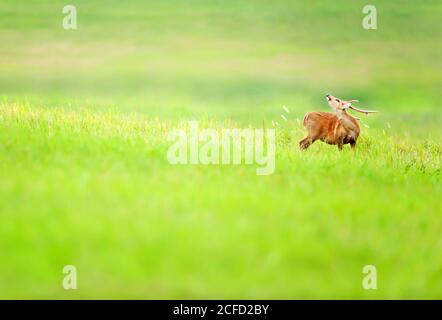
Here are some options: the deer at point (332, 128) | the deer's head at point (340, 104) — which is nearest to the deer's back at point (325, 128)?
the deer at point (332, 128)

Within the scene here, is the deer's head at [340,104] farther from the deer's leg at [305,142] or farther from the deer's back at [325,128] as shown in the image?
the deer's leg at [305,142]

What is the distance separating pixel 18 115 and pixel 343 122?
10.4 ft

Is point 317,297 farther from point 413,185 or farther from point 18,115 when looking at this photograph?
point 18,115

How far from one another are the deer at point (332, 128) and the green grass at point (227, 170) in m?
0.12

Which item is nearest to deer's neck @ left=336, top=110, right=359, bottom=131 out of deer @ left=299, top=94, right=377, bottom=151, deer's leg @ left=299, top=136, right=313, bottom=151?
deer @ left=299, top=94, right=377, bottom=151

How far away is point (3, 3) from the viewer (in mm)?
6840

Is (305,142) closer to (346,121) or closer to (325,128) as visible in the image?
(325,128)

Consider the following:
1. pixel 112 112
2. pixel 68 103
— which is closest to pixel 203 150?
pixel 112 112

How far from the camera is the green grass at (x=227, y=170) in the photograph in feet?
16.2

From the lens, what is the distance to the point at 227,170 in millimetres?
5949

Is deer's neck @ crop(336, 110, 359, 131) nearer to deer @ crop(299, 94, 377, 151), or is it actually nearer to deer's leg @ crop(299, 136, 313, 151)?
deer @ crop(299, 94, 377, 151)

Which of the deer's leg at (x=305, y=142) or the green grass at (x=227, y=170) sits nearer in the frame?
the green grass at (x=227, y=170)

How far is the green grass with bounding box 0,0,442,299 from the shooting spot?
16.2ft

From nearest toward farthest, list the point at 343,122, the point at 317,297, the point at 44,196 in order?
1. the point at 317,297
2. the point at 44,196
3. the point at 343,122
